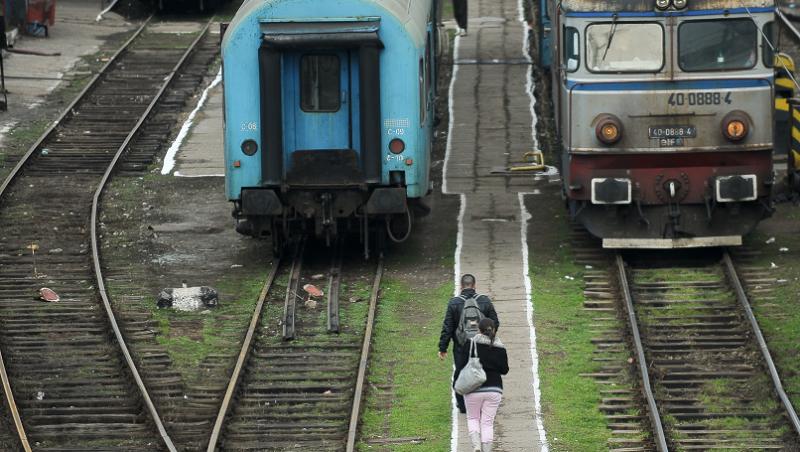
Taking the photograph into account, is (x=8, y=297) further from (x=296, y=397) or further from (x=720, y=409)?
(x=720, y=409)

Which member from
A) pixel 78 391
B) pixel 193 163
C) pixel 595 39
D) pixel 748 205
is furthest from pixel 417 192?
pixel 193 163

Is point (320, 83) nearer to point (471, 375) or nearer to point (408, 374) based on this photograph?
point (408, 374)

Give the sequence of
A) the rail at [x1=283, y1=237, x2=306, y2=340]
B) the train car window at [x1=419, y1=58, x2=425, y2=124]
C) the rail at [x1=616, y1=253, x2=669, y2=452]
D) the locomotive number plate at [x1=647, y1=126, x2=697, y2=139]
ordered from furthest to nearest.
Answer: the train car window at [x1=419, y1=58, x2=425, y2=124] → the locomotive number plate at [x1=647, y1=126, x2=697, y2=139] → the rail at [x1=283, y1=237, x2=306, y2=340] → the rail at [x1=616, y1=253, x2=669, y2=452]

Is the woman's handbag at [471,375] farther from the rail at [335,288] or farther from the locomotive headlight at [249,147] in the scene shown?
the locomotive headlight at [249,147]

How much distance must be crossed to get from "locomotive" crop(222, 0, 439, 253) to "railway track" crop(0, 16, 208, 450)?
2.36 m

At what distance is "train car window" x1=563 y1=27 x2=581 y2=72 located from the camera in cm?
1850

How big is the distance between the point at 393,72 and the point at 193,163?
7.47 m

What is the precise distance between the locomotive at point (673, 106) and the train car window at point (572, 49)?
0.02m

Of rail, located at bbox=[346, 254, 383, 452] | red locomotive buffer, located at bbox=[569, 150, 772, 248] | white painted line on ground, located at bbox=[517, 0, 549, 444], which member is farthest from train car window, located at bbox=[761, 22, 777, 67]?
rail, located at bbox=[346, 254, 383, 452]

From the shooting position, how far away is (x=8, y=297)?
18.1m

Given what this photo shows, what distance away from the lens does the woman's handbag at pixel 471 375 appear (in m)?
12.5

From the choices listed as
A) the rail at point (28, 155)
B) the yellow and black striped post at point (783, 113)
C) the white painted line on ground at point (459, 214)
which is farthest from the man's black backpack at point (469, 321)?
the yellow and black striped post at point (783, 113)

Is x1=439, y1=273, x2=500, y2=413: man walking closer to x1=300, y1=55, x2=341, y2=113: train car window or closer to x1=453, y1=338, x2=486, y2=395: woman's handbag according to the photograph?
x1=453, y1=338, x2=486, y2=395: woman's handbag

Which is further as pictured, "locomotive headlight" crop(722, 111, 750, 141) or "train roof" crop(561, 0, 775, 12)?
"locomotive headlight" crop(722, 111, 750, 141)
